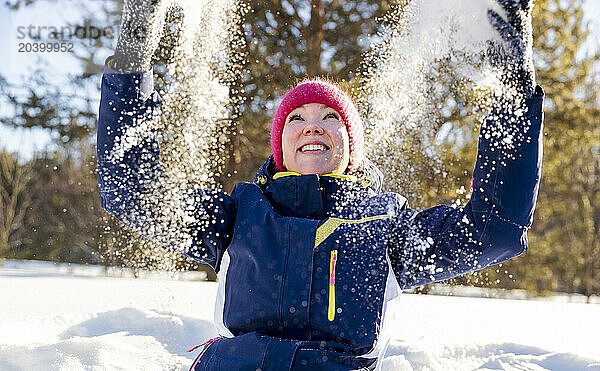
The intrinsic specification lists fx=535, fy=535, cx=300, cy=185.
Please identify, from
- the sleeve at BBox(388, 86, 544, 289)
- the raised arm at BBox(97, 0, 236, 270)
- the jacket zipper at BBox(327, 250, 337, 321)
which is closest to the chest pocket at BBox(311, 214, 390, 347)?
the jacket zipper at BBox(327, 250, 337, 321)

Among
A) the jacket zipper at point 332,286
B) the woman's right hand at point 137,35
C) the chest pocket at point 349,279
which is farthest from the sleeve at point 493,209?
the woman's right hand at point 137,35

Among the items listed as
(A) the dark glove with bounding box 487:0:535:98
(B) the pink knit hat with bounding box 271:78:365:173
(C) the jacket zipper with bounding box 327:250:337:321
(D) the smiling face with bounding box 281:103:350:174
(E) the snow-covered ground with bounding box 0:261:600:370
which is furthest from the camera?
(E) the snow-covered ground with bounding box 0:261:600:370


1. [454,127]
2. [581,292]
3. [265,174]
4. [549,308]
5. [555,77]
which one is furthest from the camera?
[581,292]

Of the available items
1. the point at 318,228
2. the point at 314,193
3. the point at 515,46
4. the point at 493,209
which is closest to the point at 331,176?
the point at 314,193

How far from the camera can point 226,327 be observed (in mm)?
1475

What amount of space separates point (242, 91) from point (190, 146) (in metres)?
2.72

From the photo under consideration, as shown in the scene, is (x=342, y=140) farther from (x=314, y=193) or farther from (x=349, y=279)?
(x=349, y=279)

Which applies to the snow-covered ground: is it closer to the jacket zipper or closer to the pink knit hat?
the jacket zipper

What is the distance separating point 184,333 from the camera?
2773mm

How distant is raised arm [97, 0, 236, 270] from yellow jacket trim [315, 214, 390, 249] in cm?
30

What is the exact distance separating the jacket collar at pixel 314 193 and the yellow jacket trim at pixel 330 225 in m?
0.06

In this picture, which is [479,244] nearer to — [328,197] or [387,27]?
[328,197]

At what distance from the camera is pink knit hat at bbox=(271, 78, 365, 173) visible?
1690 mm

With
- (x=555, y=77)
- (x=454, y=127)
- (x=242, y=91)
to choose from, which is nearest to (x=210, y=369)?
(x=242, y=91)
